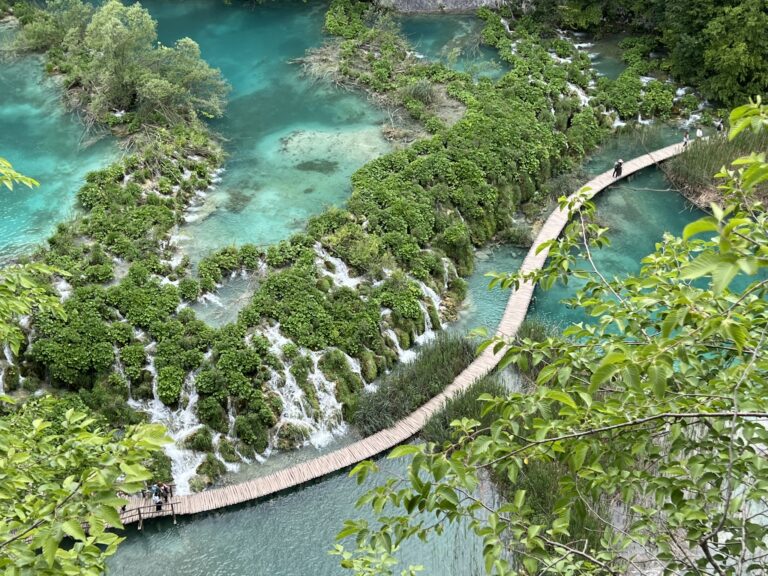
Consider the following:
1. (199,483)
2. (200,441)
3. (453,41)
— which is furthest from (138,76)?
(199,483)

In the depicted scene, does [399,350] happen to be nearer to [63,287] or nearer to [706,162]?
[63,287]

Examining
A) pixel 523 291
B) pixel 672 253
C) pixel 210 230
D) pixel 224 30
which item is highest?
pixel 672 253

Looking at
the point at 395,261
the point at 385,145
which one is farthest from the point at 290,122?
the point at 395,261

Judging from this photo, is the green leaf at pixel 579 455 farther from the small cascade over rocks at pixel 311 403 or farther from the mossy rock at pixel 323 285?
the mossy rock at pixel 323 285

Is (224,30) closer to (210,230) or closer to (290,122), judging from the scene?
(290,122)

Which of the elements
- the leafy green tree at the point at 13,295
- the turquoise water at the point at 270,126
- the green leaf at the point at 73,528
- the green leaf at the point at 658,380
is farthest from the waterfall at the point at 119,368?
the green leaf at the point at 658,380

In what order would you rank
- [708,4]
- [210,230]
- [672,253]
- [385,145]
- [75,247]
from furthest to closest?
[708,4] → [385,145] → [210,230] → [75,247] → [672,253]

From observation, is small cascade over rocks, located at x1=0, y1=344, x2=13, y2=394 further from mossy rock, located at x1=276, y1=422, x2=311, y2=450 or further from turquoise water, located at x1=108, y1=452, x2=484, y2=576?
mossy rock, located at x1=276, y1=422, x2=311, y2=450
